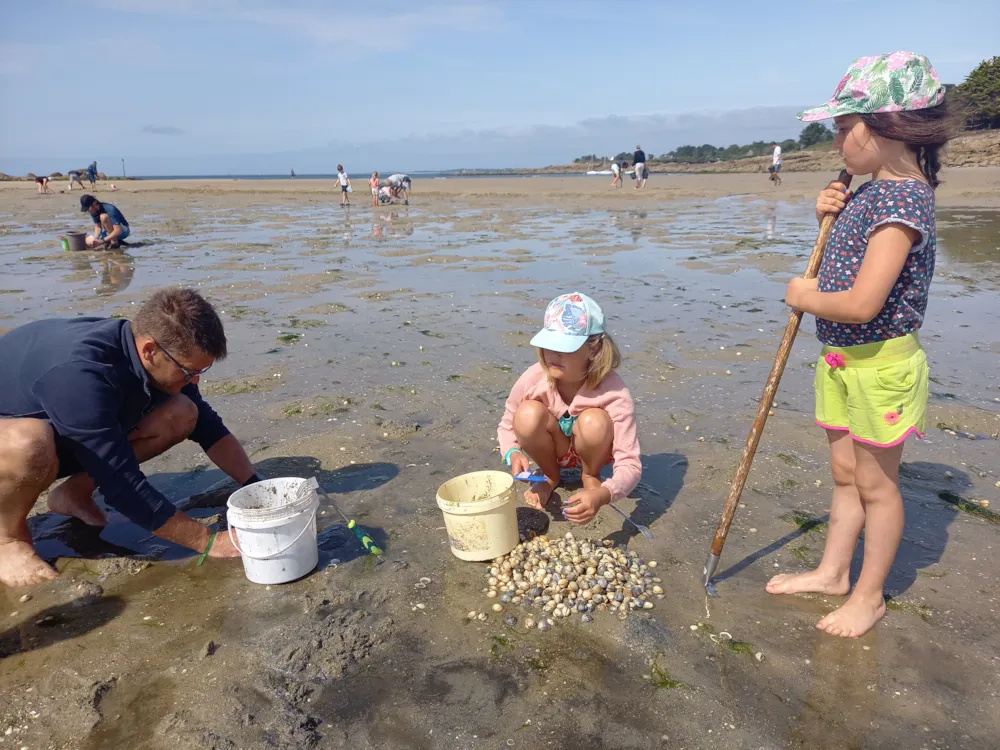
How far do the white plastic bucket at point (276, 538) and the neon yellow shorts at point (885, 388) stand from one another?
244 cm

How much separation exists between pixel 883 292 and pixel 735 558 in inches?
62.6

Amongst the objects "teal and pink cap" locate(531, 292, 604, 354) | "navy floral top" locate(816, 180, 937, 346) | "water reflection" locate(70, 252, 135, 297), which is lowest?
"water reflection" locate(70, 252, 135, 297)

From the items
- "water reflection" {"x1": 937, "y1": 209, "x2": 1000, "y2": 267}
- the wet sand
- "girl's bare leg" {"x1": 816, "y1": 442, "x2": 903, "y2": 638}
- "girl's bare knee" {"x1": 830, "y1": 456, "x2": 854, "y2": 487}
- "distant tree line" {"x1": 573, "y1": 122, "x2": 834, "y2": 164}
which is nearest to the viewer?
the wet sand

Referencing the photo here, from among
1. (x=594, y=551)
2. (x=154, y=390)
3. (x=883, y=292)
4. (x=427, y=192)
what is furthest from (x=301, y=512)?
(x=427, y=192)

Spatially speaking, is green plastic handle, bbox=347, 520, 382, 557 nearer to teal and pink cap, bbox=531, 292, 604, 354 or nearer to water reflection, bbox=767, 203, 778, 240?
teal and pink cap, bbox=531, 292, 604, 354

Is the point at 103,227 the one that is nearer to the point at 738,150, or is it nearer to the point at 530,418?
the point at 530,418

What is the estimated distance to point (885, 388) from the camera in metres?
2.67

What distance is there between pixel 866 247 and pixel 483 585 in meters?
2.22

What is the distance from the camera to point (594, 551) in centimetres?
338

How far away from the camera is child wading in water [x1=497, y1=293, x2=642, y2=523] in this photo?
352cm

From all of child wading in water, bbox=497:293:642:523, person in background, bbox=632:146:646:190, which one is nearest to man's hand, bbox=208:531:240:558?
child wading in water, bbox=497:293:642:523

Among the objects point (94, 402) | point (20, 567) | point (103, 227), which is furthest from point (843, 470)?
point (103, 227)

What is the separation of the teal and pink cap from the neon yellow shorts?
118cm

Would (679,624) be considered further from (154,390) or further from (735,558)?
(154,390)
